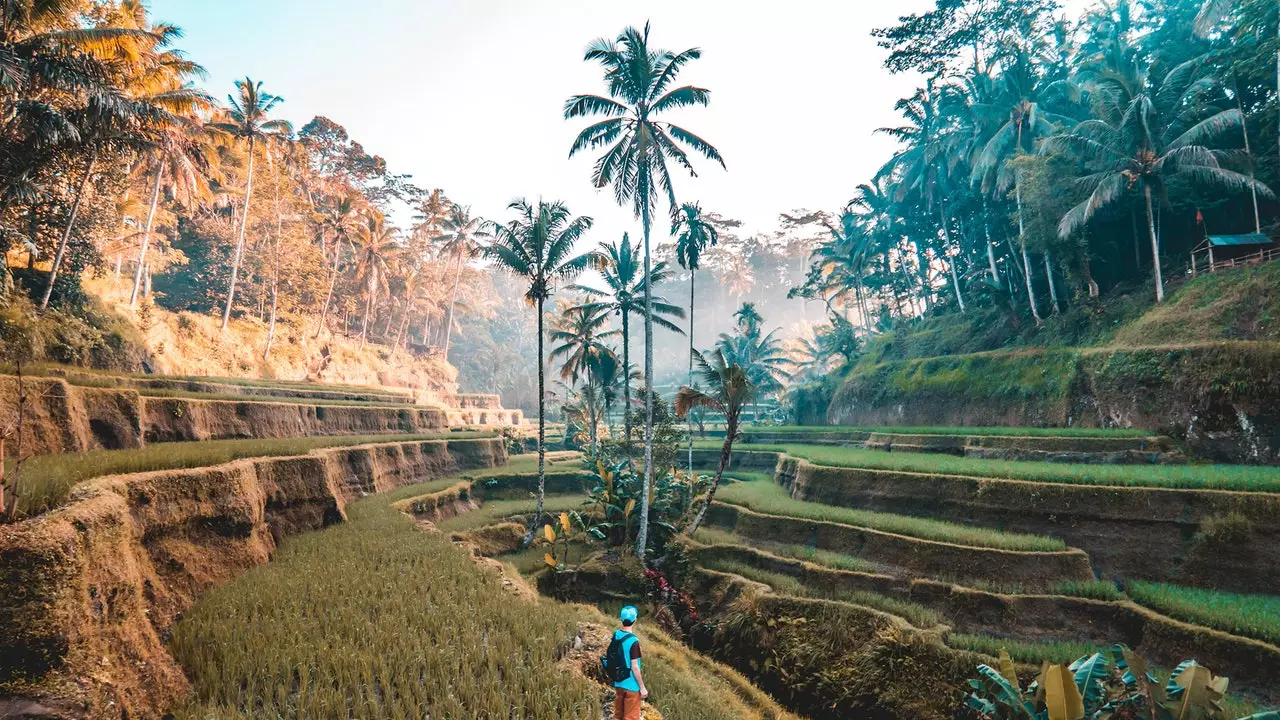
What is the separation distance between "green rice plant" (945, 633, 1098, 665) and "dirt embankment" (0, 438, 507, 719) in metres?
12.8

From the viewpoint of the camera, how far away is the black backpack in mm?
6336

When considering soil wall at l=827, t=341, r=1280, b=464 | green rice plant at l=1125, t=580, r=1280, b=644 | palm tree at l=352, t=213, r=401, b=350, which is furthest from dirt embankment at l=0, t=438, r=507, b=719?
Result: palm tree at l=352, t=213, r=401, b=350

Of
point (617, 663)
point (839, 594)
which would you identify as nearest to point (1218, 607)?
point (839, 594)

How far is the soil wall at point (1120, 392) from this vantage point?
1375 centimetres

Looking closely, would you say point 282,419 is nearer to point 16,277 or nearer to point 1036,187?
point 16,277

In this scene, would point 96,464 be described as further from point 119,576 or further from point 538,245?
point 538,245

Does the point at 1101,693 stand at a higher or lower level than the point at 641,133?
lower

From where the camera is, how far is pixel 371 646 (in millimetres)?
6781

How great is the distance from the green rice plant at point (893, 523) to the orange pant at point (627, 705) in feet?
33.6

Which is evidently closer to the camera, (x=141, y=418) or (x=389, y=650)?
(x=389, y=650)

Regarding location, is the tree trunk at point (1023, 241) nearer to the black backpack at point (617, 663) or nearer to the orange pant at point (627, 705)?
the black backpack at point (617, 663)

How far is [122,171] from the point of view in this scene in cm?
2192

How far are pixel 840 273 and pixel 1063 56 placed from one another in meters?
21.7

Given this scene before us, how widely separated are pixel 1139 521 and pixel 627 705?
43.0ft
